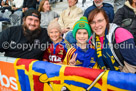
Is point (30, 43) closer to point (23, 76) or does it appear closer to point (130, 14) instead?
point (23, 76)

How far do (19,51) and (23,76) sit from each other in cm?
76

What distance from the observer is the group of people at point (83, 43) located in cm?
141

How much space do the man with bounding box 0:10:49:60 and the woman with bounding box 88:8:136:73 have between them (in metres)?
0.86

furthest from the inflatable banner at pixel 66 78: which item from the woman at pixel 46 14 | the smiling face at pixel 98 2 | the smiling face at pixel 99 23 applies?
the woman at pixel 46 14

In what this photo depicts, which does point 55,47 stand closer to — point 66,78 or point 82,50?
point 82,50

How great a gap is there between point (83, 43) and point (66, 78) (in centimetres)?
82

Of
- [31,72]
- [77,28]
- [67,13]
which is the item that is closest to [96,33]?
[77,28]

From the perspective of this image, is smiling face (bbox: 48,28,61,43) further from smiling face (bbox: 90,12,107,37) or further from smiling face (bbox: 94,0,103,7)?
smiling face (bbox: 94,0,103,7)

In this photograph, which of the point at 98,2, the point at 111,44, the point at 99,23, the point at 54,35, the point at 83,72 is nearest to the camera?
the point at 83,72

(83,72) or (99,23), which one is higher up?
(99,23)

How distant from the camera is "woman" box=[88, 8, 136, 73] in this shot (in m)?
1.35

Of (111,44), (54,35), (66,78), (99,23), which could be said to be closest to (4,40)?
(54,35)

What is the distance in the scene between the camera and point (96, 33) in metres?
1.66

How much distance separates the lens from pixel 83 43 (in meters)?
1.89
